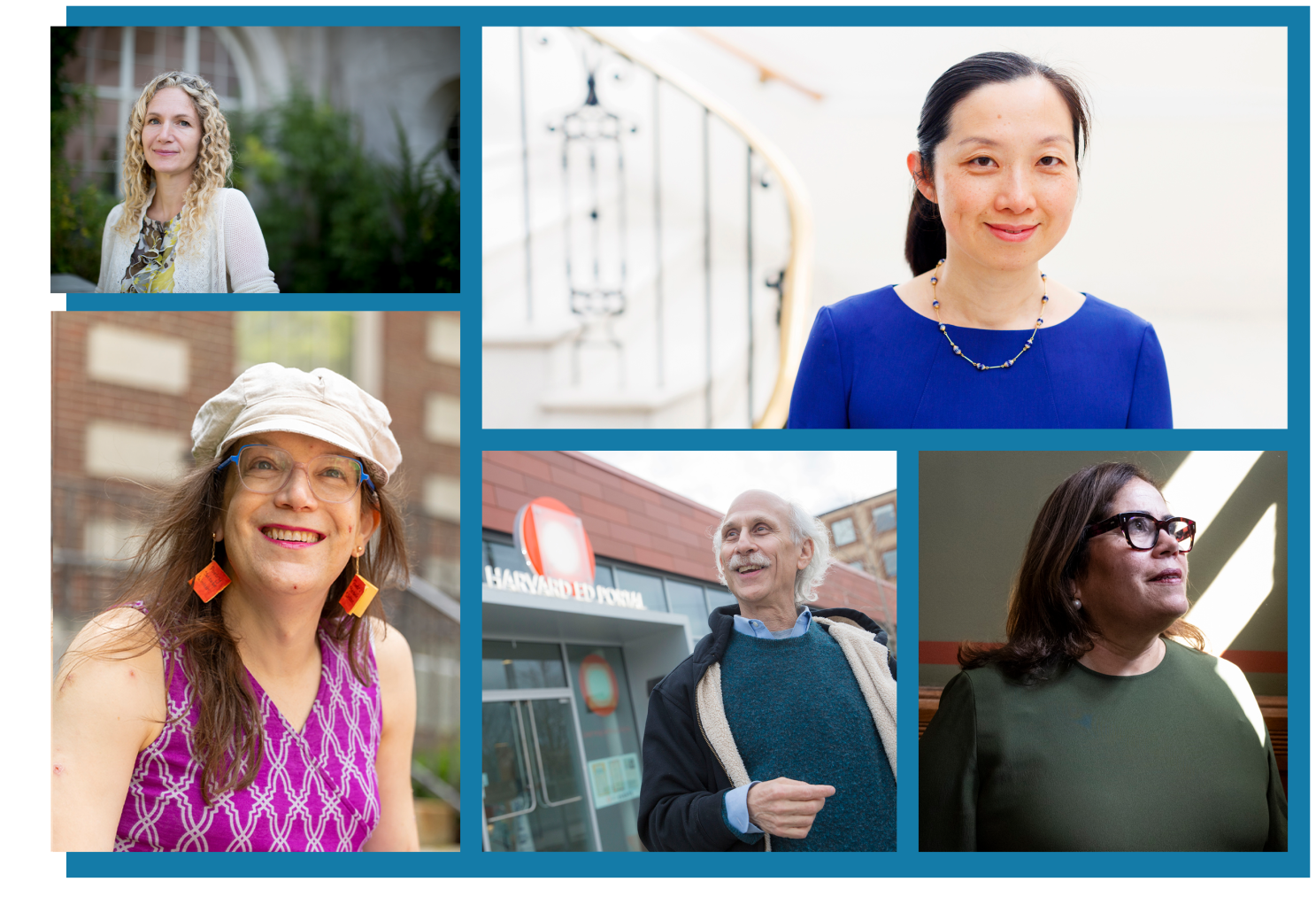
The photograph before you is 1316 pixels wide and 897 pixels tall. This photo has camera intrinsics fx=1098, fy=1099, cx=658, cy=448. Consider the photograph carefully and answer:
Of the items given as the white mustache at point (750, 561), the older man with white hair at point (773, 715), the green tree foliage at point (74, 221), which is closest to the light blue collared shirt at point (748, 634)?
the older man with white hair at point (773, 715)

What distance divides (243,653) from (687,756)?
1084 mm

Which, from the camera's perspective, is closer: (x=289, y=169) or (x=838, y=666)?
(x=838, y=666)

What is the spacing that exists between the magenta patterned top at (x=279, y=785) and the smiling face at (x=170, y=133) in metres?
1.19

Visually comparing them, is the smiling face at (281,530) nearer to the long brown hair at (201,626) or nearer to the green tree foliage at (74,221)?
the long brown hair at (201,626)

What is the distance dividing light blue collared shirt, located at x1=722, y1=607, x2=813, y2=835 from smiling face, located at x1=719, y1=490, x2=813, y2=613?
40 mm

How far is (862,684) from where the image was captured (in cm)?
274

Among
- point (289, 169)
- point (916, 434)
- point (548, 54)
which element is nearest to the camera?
point (916, 434)

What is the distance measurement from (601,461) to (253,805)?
1157 millimetres

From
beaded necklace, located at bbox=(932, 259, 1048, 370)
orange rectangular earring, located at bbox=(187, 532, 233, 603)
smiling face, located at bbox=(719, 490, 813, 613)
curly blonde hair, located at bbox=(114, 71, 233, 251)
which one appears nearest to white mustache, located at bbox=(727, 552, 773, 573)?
smiling face, located at bbox=(719, 490, 813, 613)

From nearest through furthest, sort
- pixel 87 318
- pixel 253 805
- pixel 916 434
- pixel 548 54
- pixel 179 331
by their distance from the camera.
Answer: pixel 253 805 < pixel 916 434 < pixel 87 318 < pixel 179 331 < pixel 548 54

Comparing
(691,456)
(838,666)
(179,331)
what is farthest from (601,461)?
(179,331)

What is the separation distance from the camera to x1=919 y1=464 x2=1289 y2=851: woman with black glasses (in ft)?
8.95

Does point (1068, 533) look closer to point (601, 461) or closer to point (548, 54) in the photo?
point (601, 461)

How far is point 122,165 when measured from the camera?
276 centimetres
